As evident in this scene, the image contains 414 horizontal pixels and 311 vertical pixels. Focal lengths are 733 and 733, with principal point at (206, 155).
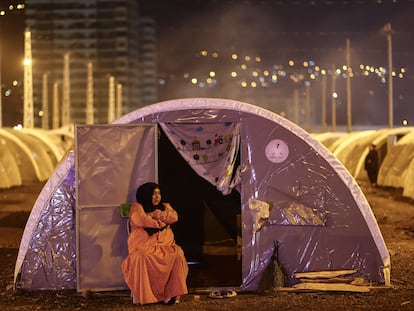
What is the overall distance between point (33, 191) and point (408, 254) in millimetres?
17749

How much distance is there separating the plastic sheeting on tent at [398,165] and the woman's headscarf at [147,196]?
1597cm

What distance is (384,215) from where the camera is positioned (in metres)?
17.5

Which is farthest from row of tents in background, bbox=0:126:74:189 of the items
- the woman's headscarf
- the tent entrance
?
the woman's headscarf

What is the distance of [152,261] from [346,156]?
25566 millimetres

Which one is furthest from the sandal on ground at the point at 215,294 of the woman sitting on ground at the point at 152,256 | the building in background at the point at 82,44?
the building in background at the point at 82,44

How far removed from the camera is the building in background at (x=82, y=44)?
116938 mm

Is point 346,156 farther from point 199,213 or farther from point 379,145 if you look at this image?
point 199,213

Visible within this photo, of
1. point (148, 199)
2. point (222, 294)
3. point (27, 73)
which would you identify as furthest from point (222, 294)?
point (27, 73)

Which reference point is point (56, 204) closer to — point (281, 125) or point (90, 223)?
point (90, 223)

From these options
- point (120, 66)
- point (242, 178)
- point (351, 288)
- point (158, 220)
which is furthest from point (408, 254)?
point (120, 66)

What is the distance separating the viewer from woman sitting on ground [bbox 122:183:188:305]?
8.15m

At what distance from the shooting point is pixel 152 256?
26.7 feet

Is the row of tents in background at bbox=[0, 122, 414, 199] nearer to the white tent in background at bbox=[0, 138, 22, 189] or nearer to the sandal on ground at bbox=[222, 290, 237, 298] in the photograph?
the white tent in background at bbox=[0, 138, 22, 189]

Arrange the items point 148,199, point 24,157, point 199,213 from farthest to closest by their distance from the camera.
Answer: point 24,157 < point 199,213 < point 148,199
